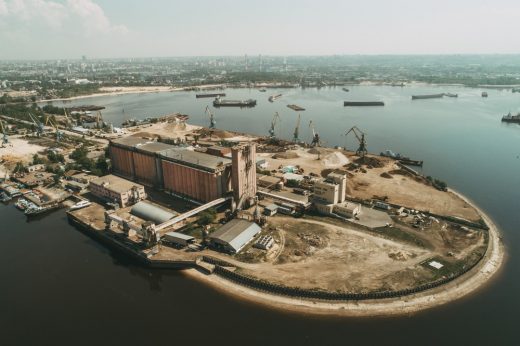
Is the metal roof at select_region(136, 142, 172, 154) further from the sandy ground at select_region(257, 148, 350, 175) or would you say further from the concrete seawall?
the sandy ground at select_region(257, 148, 350, 175)

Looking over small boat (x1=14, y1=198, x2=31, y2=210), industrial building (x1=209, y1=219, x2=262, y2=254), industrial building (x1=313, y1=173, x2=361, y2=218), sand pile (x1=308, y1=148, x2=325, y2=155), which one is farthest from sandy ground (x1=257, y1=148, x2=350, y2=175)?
small boat (x1=14, y1=198, x2=31, y2=210)

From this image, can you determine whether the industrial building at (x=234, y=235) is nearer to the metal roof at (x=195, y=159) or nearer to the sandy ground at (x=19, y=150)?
the metal roof at (x=195, y=159)

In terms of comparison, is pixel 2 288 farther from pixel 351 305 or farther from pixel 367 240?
pixel 367 240

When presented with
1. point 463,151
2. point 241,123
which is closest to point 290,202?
point 463,151

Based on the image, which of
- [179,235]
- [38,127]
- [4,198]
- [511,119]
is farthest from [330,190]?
[511,119]

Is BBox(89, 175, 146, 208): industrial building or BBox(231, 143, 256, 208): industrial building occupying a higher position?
BBox(231, 143, 256, 208): industrial building

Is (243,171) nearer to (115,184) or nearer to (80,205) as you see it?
(115,184)

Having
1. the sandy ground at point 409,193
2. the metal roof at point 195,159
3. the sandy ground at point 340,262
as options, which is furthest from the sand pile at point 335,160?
the sandy ground at point 340,262
